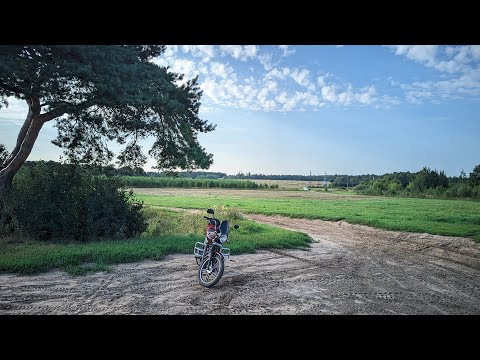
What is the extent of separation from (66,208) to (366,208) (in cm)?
1279

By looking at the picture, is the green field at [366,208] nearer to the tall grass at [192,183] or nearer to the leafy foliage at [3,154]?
the tall grass at [192,183]

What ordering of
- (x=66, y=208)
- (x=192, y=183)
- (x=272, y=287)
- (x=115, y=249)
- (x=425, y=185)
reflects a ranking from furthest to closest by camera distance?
1. (x=192, y=183)
2. (x=425, y=185)
3. (x=66, y=208)
4. (x=115, y=249)
5. (x=272, y=287)

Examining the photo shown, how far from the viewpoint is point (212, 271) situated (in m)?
5.16

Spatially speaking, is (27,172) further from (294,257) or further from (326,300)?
(326,300)

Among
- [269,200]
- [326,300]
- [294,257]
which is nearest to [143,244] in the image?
[294,257]

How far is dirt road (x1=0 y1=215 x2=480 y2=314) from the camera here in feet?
13.9

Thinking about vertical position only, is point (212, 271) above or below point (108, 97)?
below

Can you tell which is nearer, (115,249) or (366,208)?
(115,249)

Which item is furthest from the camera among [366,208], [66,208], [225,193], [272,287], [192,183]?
[192,183]

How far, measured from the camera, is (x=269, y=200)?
19.2 metres

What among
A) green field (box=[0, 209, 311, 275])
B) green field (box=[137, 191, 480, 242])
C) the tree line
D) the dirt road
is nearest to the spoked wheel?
the dirt road

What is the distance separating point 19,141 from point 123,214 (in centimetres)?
354

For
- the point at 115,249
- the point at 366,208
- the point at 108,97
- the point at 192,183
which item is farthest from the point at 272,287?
the point at 366,208

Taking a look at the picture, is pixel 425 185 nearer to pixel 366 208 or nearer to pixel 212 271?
pixel 366 208
